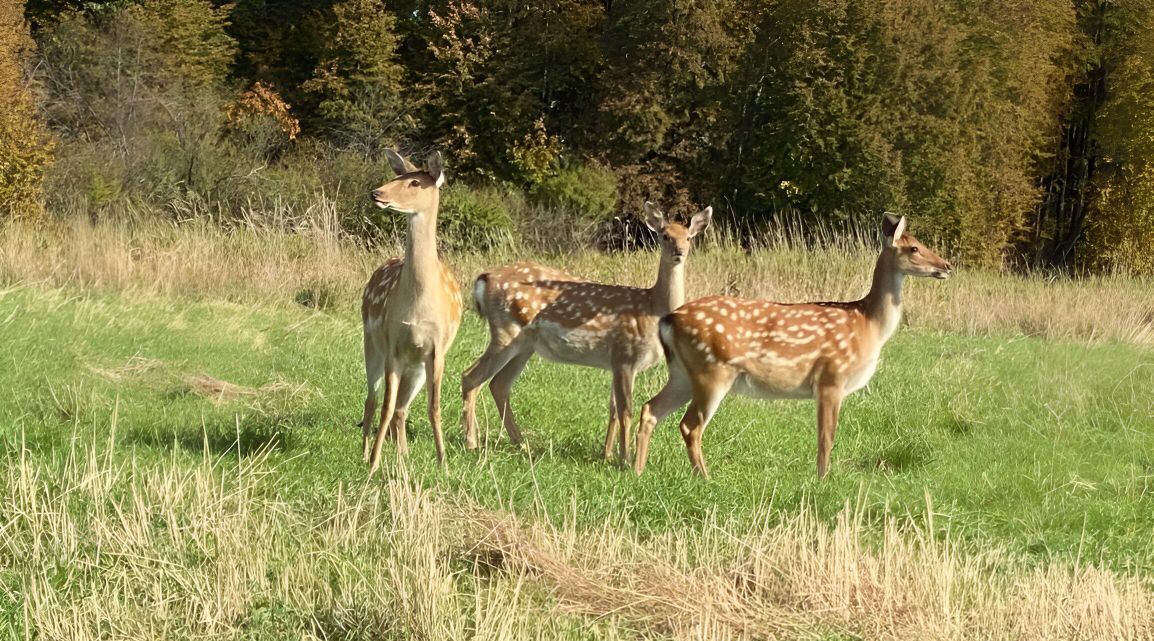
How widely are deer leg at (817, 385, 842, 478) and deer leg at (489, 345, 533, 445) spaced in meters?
1.94

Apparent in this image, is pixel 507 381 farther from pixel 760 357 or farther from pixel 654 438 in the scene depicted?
pixel 760 357

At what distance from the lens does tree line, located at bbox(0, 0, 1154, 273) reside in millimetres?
26672

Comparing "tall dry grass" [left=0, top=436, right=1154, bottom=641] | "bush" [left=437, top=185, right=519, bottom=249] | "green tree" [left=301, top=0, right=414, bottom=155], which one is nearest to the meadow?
"tall dry grass" [left=0, top=436, right=1154, bottom=641]

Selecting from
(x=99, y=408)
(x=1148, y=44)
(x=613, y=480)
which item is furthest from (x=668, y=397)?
(x=1148, y=44)

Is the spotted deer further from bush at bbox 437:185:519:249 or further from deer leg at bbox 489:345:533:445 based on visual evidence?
bush at bbox 437:185:519:249

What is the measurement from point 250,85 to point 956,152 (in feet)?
59.0

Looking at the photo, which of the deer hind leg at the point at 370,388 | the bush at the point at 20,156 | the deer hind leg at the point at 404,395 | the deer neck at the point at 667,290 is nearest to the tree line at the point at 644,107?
the bush at the point at 20,156

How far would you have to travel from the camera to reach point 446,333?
27.3 ft

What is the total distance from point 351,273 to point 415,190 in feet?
30.4

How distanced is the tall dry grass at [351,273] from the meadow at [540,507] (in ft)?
10.8

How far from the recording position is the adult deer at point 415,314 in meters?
8.02

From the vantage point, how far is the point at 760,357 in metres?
8.66

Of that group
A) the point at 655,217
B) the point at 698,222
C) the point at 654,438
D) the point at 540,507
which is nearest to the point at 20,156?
the point at 655,217

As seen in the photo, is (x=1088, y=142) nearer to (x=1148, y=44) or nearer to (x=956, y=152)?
(x=1148, y=44)
